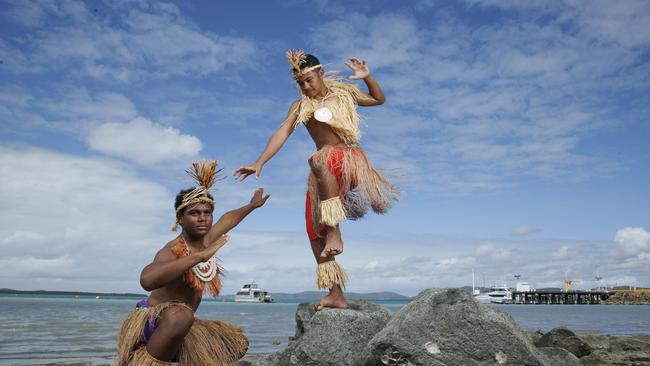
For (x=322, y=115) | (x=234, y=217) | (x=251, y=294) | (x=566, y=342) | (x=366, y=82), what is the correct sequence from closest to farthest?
1. (x=234, y=217)
2. (x=322, y=115)
3. (x=366, y=82)
4. (x=566, y=342)
5. (x=251, y=294)

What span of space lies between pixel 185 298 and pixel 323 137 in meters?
1.79

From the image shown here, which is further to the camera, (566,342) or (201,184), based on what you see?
(566,342)

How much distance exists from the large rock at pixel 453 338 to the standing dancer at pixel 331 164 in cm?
106

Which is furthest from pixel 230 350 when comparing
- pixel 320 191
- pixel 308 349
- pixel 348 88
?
pixel 348 88

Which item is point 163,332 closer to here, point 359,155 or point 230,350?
point 230,350

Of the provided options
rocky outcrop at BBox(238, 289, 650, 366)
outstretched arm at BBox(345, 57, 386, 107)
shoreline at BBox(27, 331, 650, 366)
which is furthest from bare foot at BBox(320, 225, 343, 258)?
shoreline at BBox(27, 331, 650, 366)

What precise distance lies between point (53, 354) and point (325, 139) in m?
8.93

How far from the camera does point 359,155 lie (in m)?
4.91

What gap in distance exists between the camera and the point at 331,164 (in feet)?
15.6

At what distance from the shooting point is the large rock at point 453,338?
358 cm

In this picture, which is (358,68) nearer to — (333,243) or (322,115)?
(322,115)

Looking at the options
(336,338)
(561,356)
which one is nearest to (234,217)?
(336,338)

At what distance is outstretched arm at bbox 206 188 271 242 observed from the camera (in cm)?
432

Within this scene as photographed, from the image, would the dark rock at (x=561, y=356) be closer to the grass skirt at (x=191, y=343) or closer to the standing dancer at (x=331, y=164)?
the standing dancer at (x=331, y=164)
